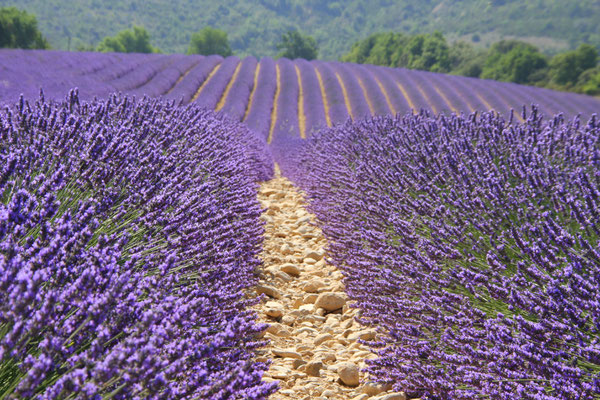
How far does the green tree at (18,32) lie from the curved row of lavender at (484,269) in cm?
3017

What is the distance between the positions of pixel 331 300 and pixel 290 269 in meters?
0.73

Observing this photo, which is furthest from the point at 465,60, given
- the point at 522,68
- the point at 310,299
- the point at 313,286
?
the point at 310,299

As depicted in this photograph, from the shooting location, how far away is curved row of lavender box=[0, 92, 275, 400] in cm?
89

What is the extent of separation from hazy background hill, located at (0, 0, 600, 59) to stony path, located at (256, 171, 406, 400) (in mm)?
60039

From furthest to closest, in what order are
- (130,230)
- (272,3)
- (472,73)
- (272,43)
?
(272,3), (272,43), (472,73), (130,230)

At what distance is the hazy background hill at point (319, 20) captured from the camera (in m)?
65.1

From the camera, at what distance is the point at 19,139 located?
2.13 m

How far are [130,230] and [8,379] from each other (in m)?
0.74

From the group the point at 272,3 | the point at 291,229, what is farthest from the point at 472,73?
the point at 272,3

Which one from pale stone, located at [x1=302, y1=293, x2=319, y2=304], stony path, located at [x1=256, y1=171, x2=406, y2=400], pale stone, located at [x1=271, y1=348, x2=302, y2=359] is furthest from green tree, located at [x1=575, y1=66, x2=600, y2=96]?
pale stone, located at [x1=271, y1=348, x2=302, y2=359]

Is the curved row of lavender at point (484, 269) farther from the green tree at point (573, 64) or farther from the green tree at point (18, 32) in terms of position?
the green tree at point (573, 64)

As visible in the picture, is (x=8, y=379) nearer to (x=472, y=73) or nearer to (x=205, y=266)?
(x=205, y=266)

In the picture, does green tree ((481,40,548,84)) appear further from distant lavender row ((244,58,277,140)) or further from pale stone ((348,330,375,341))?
pale stone ((348,330,375,341))

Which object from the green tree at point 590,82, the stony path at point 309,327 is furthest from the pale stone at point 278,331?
the green tree at point 590,82
